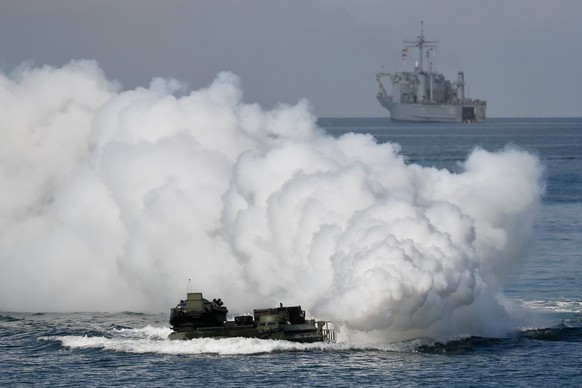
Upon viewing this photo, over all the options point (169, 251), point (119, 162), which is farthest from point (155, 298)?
point (119, 162)

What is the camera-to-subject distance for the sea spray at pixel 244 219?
77.4 metres

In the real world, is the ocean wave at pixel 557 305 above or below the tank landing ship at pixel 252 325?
above

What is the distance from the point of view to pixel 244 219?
87.3 metres

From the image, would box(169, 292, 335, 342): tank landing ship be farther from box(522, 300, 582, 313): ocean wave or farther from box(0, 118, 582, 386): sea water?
box(522, 300, 582, 313): ocean wave

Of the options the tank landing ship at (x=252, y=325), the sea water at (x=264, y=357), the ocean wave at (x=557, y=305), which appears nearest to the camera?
the sea water at (x=264, y=357)

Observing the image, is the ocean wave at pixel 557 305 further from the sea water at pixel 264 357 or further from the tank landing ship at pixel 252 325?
the tank landing ship at pixel 252 325

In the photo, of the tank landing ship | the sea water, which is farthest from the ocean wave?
the tank landing ship

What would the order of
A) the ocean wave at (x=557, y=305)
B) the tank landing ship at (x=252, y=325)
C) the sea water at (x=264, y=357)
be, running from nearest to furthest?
the sea water at (x=264, y=357)
the tank landing ship at (x=252, y=325)
the ocean wave at (x=557, y=305)

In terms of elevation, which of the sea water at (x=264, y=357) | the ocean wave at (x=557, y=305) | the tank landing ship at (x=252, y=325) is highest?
the ocean wave at (x=557, y=305)

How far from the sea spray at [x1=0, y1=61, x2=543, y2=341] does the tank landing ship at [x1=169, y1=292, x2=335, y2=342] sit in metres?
1.44

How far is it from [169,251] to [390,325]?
22564 mm

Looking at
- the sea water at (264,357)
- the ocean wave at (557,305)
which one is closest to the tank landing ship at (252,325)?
the sea water at (264,357)

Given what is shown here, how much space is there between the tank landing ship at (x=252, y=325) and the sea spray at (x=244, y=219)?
1438 mm

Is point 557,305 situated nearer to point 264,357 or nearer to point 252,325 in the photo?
point 252,325
